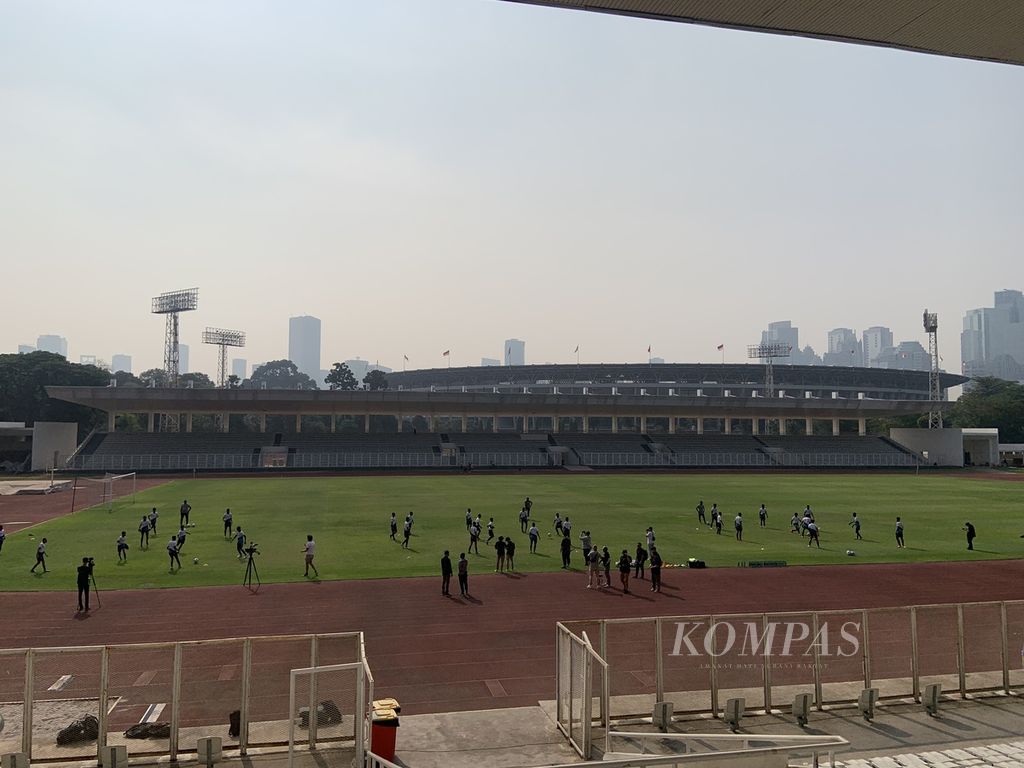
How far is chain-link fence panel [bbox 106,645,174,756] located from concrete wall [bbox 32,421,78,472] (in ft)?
219

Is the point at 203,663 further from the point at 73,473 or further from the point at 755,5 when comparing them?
the point at 73,473

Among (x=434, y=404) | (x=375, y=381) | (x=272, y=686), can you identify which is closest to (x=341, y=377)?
(x=375, y=381)

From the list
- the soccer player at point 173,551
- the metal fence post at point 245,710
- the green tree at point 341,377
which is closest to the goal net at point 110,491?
the soccer player at point 173,551

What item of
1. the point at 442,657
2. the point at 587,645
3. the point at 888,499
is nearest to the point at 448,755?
the point at 587,645

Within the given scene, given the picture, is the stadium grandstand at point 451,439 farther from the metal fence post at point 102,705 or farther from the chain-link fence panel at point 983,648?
the metal fence post at point 102,705

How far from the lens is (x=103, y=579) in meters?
23.4

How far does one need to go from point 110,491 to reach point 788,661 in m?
43.4

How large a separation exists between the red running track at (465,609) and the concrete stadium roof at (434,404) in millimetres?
59061

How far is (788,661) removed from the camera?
1383cm

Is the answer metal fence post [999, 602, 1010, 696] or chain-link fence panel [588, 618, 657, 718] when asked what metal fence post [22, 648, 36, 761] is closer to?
chain-link fence panel [588, 618, 657, 718]

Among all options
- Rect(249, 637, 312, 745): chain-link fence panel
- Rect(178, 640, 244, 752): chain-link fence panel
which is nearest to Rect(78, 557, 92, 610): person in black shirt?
Rect(178, 640, 244, 752): chain-link fence panel

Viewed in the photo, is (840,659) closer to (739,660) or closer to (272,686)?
(739,660)

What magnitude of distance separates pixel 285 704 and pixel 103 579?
1434 cm

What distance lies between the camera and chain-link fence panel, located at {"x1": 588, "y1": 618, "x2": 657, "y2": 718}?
12.1m
